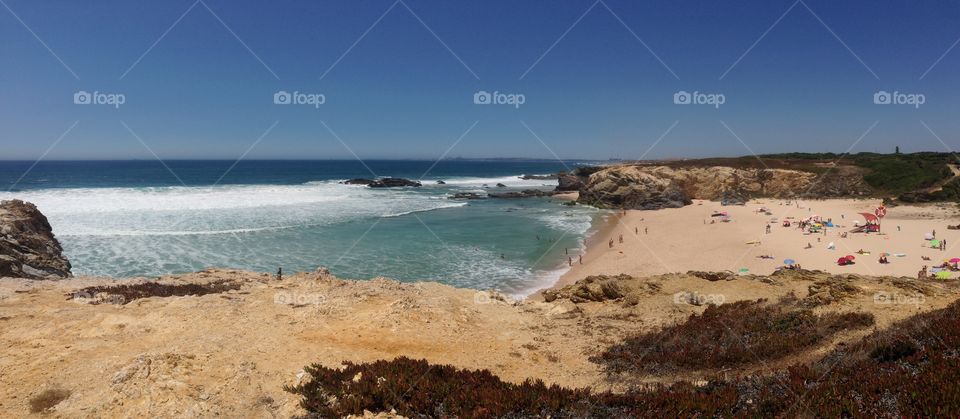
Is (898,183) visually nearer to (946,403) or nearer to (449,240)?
(449,240)

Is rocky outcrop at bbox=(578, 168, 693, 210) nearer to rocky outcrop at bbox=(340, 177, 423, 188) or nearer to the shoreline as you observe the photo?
the shoreline

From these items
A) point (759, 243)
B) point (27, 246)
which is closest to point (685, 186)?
point (759, 243)

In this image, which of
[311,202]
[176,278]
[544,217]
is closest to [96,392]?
[176,278]

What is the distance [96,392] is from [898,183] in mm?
66882

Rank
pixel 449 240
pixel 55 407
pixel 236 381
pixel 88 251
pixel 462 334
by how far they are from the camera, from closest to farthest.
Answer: pixel 55 407 → pixel 236 381 → pixel 462 334 → pixel 88 251 → pixel 449 240

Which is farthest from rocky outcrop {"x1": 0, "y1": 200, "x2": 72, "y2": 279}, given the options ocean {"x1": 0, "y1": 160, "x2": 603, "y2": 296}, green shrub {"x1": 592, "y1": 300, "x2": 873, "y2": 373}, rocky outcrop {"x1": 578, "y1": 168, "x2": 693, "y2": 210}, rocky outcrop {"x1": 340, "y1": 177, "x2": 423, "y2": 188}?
rocky outcrop {"x1": 340, "y1": 177, "x2": 423, "y2": 188}

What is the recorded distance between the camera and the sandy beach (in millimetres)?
22969

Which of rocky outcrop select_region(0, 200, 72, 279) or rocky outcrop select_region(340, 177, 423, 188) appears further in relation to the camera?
rocky outcrop select_region(340, 177, 423, 188)

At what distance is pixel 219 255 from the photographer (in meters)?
26.2

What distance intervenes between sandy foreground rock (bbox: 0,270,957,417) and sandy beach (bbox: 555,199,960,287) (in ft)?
28.3

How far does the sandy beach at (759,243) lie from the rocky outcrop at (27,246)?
68.1 feet

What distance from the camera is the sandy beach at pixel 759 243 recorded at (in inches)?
904

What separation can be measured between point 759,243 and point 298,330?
27679 mm

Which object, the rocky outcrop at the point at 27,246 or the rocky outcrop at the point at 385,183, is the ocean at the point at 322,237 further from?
the rocky outcrop at the point at 385,183
